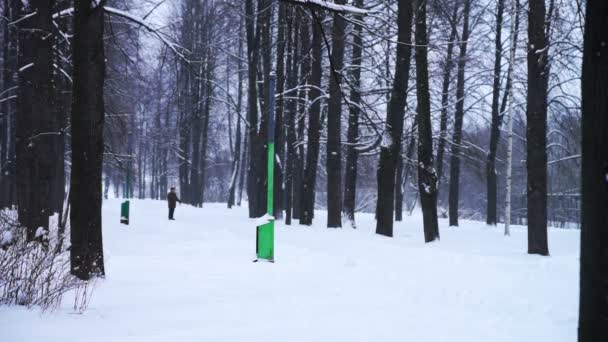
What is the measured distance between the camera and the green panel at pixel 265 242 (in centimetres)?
934

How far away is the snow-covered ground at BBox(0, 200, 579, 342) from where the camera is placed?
4629mm

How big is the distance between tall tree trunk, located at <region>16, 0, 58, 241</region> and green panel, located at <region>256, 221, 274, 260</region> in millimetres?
3966

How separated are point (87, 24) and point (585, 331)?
19.9 feet

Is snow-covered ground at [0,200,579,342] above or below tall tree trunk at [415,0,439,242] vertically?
below

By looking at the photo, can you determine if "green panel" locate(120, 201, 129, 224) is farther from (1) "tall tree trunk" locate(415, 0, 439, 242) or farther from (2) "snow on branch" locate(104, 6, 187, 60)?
(2) "snow on branch" locate(104, 6, 187, 60)

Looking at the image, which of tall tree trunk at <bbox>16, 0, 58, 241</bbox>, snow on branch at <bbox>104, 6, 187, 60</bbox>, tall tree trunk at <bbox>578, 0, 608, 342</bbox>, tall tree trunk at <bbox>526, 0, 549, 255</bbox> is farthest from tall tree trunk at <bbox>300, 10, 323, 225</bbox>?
tall tree trunk at <bbox>578, 0, 608, 342</bbox>

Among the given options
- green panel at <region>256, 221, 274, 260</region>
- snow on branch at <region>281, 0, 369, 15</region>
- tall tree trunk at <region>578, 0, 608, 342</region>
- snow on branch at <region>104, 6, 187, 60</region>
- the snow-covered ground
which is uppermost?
snow on branch at <region>104, 6, 187, 60</region>

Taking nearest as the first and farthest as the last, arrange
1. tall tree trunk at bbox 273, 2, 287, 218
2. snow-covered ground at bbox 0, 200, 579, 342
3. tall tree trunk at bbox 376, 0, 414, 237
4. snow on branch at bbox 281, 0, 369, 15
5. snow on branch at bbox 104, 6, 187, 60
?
snow-covered ground at bbox 0, 200, 579, 342, snow on branch at bbox 281, 0, 369, 15, snow on branch at bbox 104, 6, 187, 60, tall tree trunk at bbox 376, 0, 414, 237, tall tree trunk at bbox 273, 2, 287, 218

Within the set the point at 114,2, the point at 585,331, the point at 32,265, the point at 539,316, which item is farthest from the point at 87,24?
the point at 114,2

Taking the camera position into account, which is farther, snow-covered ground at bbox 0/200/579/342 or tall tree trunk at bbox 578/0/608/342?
snow-covered ground at bbox 0/200/579/342

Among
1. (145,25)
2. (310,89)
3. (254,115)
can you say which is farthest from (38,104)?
(254,115)

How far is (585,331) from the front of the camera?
305cm

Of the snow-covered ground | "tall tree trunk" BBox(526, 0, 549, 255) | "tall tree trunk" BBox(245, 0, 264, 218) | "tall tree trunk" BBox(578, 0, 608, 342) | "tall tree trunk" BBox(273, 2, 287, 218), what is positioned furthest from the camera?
"tall tree trunk" BBox(245, 0, 264, 218)

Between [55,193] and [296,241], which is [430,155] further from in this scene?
[55,193]
